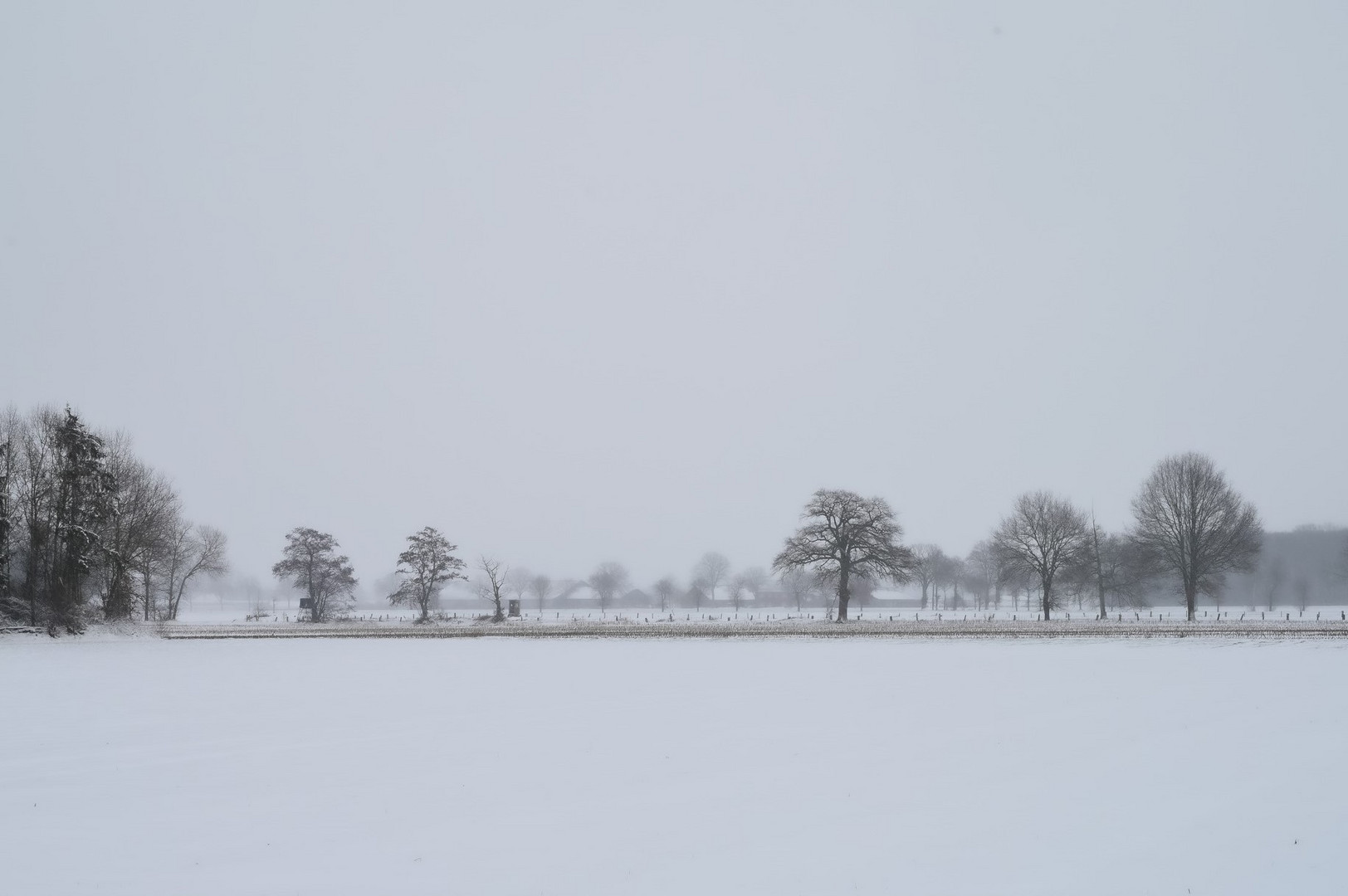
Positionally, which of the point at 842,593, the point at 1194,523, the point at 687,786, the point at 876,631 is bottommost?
the point at 876,631

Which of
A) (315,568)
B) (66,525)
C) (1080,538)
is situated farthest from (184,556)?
(1080,538)

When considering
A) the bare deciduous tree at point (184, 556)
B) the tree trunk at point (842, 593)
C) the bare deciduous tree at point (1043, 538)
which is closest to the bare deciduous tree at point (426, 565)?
the bare deciduous tree at point (184, 556)

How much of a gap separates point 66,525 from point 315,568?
89.7 ft

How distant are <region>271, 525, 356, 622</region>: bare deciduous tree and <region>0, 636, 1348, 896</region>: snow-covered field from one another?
193ft

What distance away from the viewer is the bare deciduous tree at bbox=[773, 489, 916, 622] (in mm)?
72312

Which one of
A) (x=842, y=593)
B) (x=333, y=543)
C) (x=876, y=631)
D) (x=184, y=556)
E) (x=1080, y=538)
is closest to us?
(x=876, y=631)

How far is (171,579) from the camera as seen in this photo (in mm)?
80688

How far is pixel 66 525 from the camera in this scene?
59531mm

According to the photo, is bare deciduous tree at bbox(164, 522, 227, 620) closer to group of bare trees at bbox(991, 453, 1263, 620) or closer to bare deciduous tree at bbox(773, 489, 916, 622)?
bare deciduous tree at bbox(773, 489, 916, 622)

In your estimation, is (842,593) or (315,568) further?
(315,568)

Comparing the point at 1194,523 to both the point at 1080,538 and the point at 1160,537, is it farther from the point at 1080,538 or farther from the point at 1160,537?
the point at 1080,538

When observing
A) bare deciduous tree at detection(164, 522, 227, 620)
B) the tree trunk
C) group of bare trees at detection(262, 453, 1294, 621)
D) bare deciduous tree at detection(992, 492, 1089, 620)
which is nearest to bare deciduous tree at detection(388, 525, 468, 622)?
group of bare trees at detection(262, 453, 1294, 621)

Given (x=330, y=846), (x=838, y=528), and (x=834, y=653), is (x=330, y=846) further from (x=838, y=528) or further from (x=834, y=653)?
(x=838, y=528)

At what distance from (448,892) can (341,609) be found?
316ft
